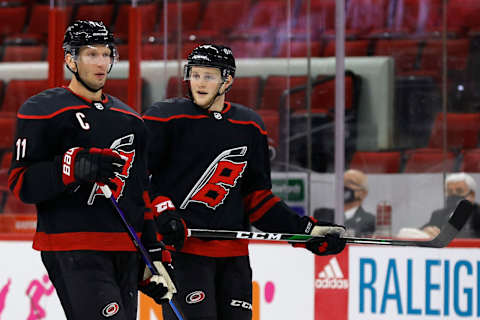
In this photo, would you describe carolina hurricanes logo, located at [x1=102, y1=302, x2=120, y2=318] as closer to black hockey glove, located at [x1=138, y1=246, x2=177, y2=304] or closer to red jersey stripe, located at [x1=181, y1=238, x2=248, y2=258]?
black hockey glove, located at [x1=138, y1=246, x2=177, y2=304]

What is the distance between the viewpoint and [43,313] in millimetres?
3713

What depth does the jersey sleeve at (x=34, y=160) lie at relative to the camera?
2.12 meters

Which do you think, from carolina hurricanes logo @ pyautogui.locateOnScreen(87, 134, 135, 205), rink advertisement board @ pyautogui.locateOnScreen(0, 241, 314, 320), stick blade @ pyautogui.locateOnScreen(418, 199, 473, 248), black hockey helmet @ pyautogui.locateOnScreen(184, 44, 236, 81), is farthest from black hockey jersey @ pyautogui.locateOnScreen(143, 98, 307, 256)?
rink advertisement board @ pyautogui.locateOnScreen(0, 241, 314, 320)

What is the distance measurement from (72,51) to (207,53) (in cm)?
50

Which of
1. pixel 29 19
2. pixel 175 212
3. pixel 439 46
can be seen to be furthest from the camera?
pixel 29 19

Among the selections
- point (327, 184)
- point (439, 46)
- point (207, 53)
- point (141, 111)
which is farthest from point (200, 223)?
point (439, 46)

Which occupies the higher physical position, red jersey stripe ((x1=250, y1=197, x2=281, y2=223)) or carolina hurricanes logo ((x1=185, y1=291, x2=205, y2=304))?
red jersey stripe ((x1=250, y1=197, x2=281, y2=223))

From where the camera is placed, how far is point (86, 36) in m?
2.27

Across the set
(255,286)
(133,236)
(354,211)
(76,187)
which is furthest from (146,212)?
(354,211)

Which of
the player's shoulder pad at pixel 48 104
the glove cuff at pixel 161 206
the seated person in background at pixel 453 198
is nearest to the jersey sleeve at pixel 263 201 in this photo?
the glove cuff at pixel 161 206

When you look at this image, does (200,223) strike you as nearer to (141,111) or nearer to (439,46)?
(141,111)

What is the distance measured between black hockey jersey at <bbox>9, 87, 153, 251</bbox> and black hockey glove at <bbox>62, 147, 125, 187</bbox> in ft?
0.24

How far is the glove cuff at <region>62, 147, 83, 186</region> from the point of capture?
6.74ft

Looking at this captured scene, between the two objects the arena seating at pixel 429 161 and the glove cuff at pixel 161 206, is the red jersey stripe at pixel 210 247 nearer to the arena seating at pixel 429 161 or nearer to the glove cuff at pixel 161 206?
the glove cuff at pixel 161 206
